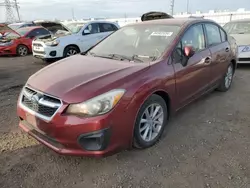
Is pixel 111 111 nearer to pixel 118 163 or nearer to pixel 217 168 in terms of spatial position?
pixel 118 163

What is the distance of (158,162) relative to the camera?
9.37ft

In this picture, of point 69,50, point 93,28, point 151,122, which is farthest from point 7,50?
point 151,122

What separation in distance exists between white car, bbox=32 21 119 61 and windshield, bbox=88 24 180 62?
4.57 m

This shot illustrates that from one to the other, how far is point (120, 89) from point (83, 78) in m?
0.49

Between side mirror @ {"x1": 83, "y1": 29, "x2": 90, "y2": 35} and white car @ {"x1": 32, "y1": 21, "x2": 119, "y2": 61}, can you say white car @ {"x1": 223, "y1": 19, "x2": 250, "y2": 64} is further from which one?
side mirror @ {"x1": 83, "y1": 29, "x2": 90, "y2": 35}

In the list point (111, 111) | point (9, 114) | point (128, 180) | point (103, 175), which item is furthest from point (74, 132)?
point (9, 114)

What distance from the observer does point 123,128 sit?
2629 millimetres

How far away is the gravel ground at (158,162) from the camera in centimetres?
255

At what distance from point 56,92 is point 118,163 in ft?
3.58

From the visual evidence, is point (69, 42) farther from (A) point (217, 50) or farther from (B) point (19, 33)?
(A) point (217, 50)

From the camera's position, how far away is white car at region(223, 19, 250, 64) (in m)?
7.12

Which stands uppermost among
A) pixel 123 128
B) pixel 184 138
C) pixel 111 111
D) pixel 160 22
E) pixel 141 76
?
pixel 160 22

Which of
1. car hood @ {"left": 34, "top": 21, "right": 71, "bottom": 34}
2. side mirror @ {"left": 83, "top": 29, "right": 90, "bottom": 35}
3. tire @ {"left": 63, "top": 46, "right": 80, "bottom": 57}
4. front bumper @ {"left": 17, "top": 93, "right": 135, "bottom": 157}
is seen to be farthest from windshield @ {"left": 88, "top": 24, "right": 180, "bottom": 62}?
car hood @ {"left": 34, "top": 21, "right": 71, "bottom": 34}

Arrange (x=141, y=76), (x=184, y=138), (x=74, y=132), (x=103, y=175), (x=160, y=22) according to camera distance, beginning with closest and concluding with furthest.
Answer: (x=74, y=132) → (x=103, y=175) → (x=141, y=76) → (x=184, y=138) → (x=160, y=22)
